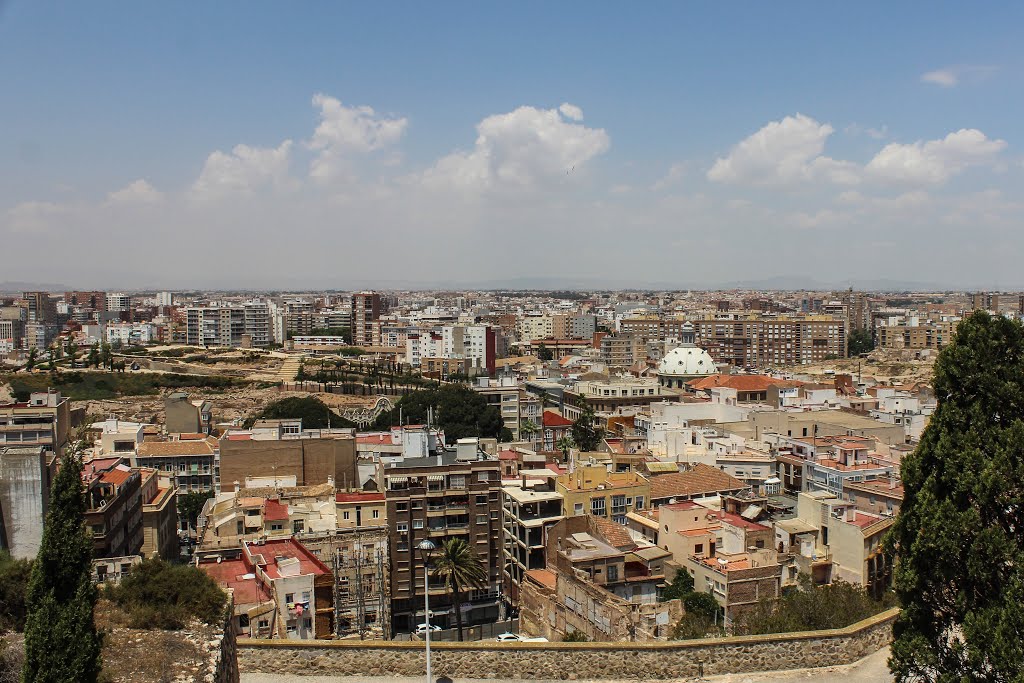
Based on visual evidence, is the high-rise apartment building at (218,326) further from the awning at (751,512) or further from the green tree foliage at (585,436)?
the awning at (751,512)

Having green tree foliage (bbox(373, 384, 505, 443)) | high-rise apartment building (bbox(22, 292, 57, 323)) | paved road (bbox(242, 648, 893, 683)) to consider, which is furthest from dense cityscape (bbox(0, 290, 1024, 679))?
high-rise apartment building (bbox(22, 292, 57, 323))

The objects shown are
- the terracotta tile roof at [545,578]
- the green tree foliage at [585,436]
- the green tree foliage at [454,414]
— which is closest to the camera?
the terracotta tile roof at [545,578]

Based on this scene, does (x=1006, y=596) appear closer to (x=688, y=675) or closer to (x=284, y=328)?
(x=688, y=675)

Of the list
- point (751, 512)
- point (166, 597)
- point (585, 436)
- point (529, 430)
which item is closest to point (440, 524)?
point (751, 512)

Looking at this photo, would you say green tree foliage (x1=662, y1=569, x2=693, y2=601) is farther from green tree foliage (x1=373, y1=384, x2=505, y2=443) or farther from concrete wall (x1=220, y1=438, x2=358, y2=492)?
green tree foliage (x1=373, y1=384, x2=505, y2=443)

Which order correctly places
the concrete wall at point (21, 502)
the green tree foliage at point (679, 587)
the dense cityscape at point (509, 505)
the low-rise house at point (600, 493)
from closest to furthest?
the dense cityscape at point (509, 505) → the concrete wall at point (21, 502) → the green tree foliage at point (679, 587) → the low-rise house at point (600, 493)

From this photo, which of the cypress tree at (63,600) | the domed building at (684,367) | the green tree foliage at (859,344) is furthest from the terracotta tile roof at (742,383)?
the green tree foliage at (859,344)

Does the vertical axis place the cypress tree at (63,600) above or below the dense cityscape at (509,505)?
above
